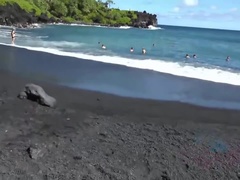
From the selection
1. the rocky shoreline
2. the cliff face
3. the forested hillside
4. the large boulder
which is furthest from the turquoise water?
the cliff face

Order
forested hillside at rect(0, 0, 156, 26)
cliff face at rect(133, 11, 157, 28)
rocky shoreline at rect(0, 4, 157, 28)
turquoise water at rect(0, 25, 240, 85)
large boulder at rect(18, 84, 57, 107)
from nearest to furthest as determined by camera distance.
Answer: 1. large boulder at rect(18, 84, 57, 107)
2. turquoise water at rect(0, 25, 240, 85)
3. rocky shoreline at rect(0, 4, 157, 28)
4. forested hillside at rect(0, 0, 156, 26)
5. cliff face at rect(133, 11, 157, 28)

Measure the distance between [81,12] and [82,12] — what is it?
624mm

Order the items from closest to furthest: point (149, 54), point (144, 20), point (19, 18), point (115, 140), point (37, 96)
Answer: point (115, 140) → point (37, 96) → point (149, 54) → point (19, 18) → point (144, 20)

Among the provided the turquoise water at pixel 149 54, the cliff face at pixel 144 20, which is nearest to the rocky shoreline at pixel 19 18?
the turquoise water at pixel 149 54

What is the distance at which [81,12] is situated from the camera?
147 meters

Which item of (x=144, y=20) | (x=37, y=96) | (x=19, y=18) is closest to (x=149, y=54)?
(x=37, y=96)

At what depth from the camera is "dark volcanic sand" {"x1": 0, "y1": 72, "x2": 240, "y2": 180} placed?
8938 mm

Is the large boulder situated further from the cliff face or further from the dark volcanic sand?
the cliff face

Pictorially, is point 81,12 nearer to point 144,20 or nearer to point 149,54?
point 144,20

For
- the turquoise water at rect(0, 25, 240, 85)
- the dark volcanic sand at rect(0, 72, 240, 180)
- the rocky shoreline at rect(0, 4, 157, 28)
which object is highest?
the dark volcanic sand at rect(0, 72, 240, 180)

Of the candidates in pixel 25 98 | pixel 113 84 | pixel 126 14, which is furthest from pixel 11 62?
pixel 126 14

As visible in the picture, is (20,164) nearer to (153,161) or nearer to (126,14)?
(153,161)

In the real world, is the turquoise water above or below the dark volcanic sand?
below

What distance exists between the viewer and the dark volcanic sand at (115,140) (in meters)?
8.94
